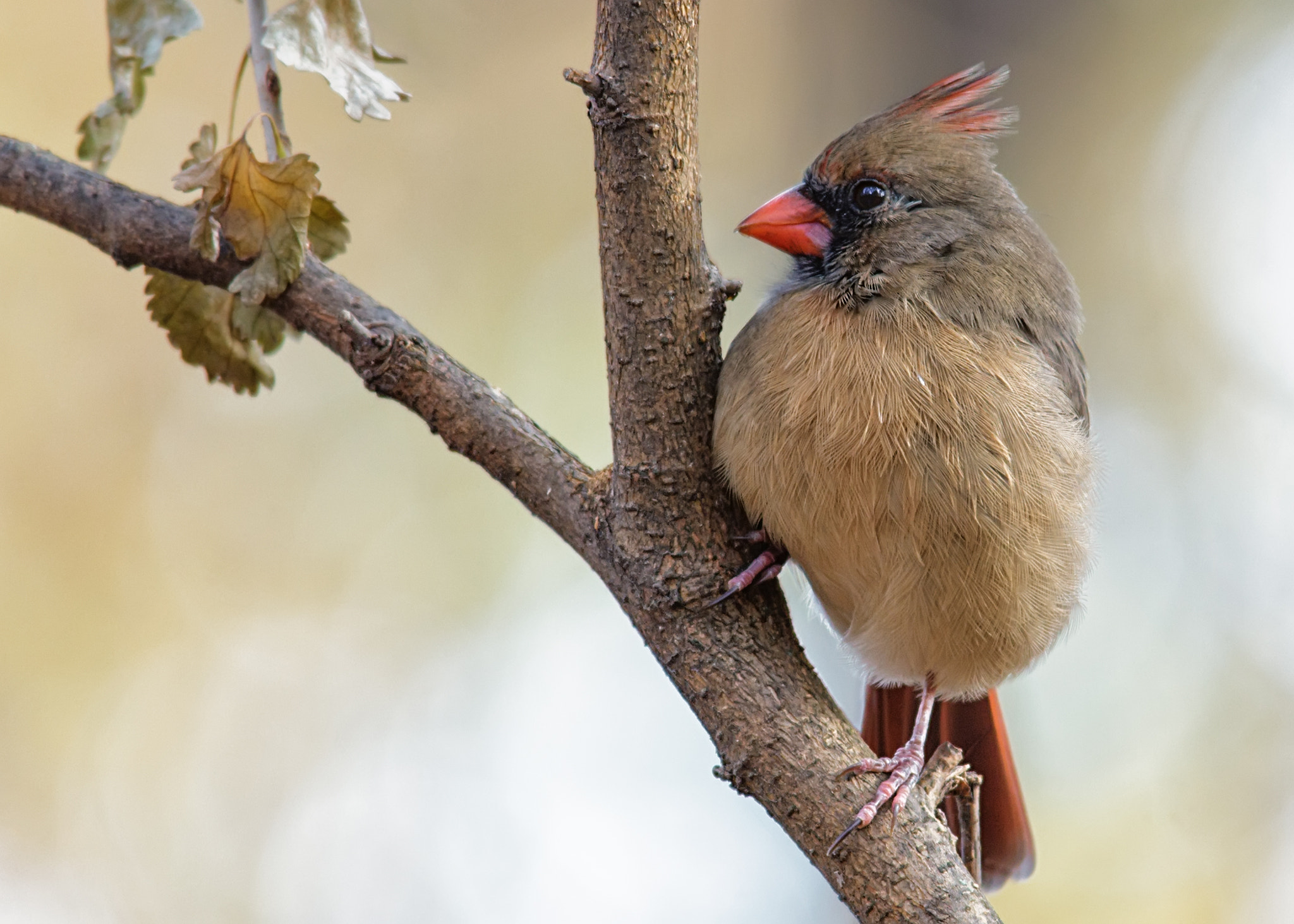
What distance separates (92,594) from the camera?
16.2 feet

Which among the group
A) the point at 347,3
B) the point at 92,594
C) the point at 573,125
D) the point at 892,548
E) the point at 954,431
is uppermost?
the point at 573,125

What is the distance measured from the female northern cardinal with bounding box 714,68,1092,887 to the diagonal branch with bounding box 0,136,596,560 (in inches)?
12.1

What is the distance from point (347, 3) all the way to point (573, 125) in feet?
12.6

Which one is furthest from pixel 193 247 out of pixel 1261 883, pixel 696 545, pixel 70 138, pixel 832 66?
pixel 1261 883

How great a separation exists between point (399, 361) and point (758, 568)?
738 mm

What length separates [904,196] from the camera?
2492 mm

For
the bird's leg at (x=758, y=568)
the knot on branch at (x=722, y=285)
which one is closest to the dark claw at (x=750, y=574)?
the bird's leg at (x=758, y=568)

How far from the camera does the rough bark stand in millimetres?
1824

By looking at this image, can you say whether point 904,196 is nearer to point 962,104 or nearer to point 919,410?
point 962,104

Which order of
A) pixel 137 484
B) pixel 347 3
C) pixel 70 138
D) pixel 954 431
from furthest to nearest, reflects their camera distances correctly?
pixel 137 484 < pixel 70 138 < pixel 954 431 < pixel 347 3

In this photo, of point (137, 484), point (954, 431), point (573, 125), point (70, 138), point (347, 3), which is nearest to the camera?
point (347, 3)

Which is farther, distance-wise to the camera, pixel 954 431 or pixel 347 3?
pixel 954 431

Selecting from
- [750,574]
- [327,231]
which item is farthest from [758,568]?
[327,231]

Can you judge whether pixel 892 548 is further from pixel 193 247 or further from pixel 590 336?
pixel 590 336
